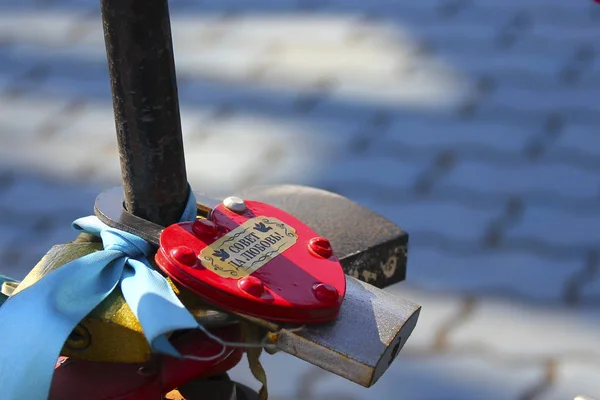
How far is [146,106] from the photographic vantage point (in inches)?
19.4

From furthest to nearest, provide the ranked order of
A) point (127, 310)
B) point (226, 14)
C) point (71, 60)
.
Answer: point (226, 14), point (71, 60), point (127, 310)

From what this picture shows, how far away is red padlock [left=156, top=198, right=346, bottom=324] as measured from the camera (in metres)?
0.48

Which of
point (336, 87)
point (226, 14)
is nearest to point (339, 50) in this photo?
point (336, 87)

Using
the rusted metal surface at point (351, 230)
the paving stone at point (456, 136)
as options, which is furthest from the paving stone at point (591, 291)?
the rusted metal surface at point (351, 230)

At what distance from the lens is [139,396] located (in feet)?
1.69

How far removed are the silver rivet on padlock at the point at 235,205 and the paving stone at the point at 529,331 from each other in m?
1.01

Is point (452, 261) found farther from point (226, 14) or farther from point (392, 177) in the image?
point (226, 14)

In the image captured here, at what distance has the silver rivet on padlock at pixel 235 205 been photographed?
556 millimetres

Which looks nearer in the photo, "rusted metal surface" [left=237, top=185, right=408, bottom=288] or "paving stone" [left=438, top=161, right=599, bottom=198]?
"rusted metal surface" [left=237, top=185, right=408, bottom=288]

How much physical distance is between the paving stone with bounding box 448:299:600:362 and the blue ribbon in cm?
108

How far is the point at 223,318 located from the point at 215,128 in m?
1.60

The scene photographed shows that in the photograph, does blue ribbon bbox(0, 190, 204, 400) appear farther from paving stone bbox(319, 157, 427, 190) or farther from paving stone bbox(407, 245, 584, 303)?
paving stone bbox(319, 157, 427, 190)

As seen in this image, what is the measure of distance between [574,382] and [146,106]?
1106mm

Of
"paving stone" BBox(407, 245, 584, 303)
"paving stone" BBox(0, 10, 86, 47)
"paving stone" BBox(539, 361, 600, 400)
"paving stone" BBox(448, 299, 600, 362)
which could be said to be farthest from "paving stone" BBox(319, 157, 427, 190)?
"paving stone" BBox(0, 10, 86, 47)
